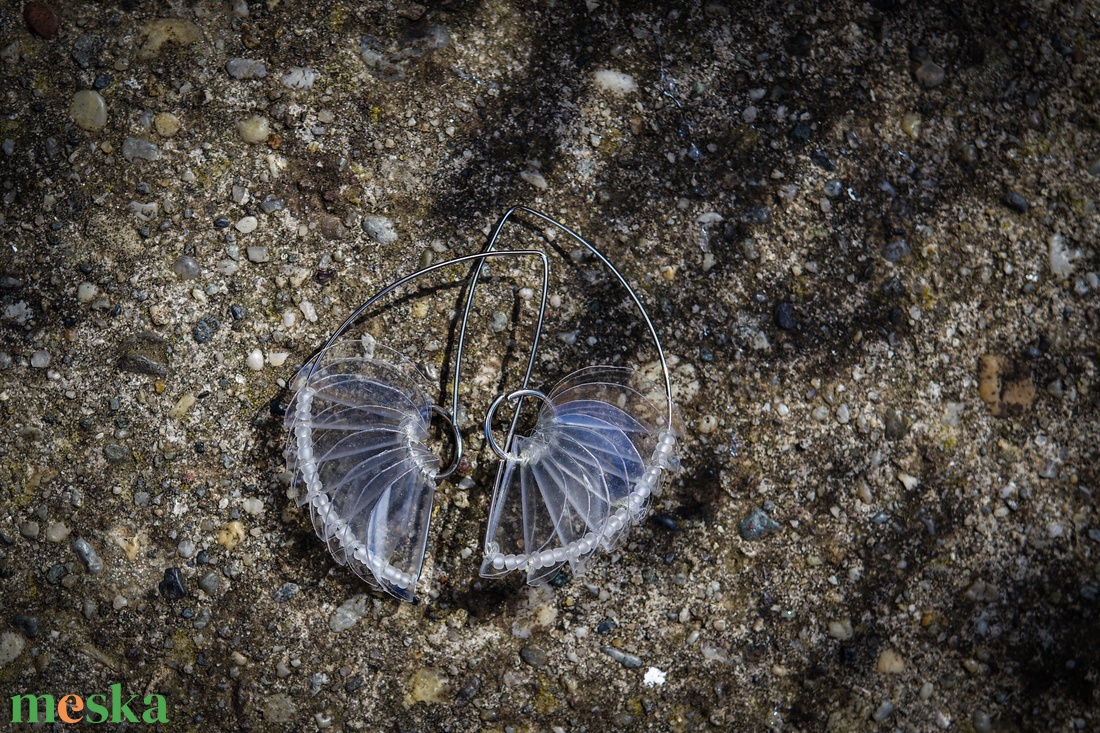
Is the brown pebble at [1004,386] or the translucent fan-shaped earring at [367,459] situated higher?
the brown pebble at [1004,386]

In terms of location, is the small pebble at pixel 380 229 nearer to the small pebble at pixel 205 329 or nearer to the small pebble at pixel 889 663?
the small pebble at pixel 205 329

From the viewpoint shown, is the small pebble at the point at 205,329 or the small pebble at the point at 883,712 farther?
the small pebble at the point at 883,712

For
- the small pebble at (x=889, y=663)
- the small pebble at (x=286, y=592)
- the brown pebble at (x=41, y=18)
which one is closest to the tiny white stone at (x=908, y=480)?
the small pebble at (x=889, y=663)

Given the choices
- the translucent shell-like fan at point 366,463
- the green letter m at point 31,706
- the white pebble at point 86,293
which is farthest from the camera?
the white pebble at point 86,293

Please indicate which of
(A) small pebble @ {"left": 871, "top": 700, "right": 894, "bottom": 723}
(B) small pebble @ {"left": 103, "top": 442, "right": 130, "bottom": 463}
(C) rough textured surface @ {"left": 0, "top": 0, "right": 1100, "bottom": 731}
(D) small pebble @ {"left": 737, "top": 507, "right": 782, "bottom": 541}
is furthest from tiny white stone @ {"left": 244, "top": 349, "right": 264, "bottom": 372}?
(A) small pebble @ {"left": 871, "top": 700, "right": 894, "bottom": 723}

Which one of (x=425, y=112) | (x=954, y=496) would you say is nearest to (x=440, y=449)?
(x=425, y=112)

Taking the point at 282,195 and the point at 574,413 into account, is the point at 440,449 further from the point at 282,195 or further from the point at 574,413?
the point at 282,195

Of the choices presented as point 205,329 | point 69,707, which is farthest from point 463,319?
point 69,707

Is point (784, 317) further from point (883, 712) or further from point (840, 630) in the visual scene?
point (883, 712)
